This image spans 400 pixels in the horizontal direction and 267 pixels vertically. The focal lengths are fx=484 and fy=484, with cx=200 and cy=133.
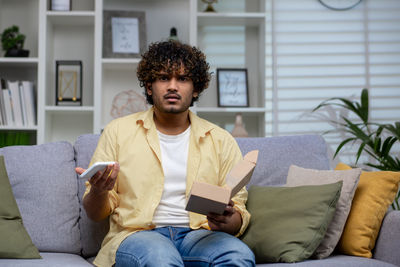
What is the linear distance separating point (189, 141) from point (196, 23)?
4.92 feet

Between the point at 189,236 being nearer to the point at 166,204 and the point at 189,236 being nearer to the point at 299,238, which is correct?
the point at 166,204

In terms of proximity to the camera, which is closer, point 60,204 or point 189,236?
point 189,236

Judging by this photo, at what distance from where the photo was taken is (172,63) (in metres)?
1.77

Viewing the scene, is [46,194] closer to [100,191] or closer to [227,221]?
[100,191]

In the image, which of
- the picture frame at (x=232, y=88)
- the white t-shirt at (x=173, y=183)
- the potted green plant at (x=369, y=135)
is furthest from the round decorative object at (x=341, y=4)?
the white t-shirt at (x=173, y=183)

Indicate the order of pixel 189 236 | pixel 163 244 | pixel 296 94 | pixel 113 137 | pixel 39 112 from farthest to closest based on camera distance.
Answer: pixel 296 94 < pixel 39 112 < pixel 113 137 < pixel 189 236 < pixel 163 244

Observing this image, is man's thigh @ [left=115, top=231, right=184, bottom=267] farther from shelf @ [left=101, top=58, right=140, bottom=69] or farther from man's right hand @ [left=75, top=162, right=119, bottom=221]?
shelf @ [left=101, top=58, right=140, bottom=69]

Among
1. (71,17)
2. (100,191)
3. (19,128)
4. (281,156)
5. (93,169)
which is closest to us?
(93,169)

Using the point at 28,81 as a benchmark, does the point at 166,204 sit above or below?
below

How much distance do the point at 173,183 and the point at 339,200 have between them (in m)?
0.63

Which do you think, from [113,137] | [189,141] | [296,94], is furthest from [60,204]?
[296,94]

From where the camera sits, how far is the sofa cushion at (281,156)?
83.7 inches

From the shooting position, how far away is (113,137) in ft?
5.78

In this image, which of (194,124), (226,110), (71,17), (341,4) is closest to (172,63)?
(194,124)
